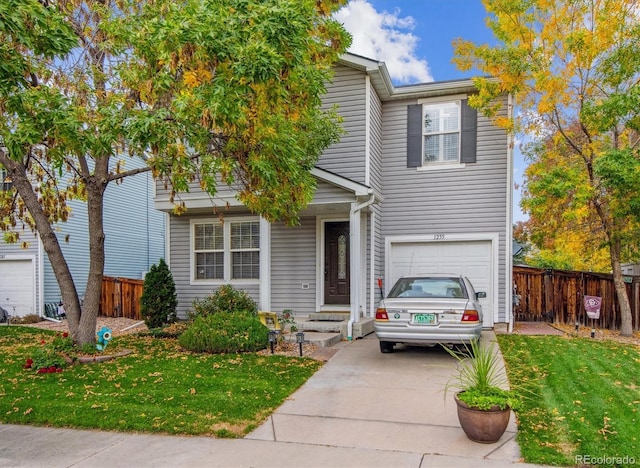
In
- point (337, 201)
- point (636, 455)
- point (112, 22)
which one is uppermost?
point (112, 22)

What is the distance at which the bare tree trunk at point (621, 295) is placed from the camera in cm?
1001

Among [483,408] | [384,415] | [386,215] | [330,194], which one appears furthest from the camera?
[386,215]

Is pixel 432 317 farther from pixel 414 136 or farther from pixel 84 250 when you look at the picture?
pixel 84 250

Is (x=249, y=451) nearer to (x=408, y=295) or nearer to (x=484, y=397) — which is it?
(x=484, y=397)

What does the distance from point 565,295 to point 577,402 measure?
23.8 ft

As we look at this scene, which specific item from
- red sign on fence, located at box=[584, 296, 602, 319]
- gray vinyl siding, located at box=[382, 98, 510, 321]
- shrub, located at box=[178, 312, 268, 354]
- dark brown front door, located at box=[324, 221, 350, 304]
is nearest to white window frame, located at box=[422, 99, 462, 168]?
gray vinyl siding, located at box=[382, 98, 510, 321]

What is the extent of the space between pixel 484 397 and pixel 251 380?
3.31 metres

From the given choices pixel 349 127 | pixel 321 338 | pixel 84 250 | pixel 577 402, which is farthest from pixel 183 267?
pixel 577 402

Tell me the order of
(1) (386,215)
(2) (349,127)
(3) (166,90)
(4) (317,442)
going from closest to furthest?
(4) (317,442)
(3) (166,90)
(2) (349,127)
(1) (386,215)

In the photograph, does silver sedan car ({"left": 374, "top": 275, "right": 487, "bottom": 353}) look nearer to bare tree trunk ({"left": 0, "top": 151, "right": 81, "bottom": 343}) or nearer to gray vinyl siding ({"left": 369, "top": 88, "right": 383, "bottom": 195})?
gray vinyl siding ({"left": 369, "top": 88, "right": 383, "bottom": 195})

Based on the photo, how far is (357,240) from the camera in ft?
30.5

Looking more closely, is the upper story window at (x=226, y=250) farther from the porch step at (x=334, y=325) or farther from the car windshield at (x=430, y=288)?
the car windshield at (x=430, y=288)

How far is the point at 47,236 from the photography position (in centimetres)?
785

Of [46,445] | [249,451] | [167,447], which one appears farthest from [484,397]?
[46,445]
